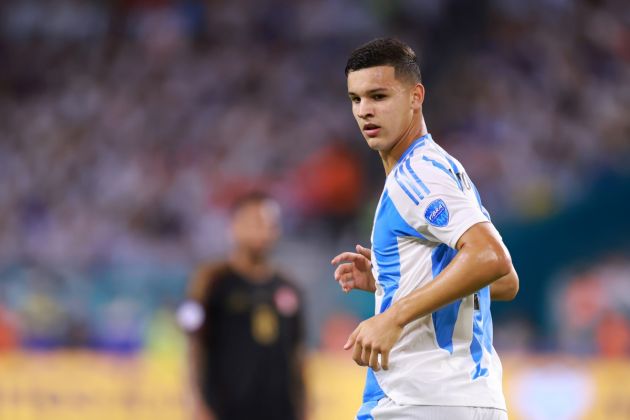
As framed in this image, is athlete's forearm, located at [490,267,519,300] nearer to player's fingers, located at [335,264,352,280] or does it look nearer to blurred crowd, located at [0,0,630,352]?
player's fingers, located at [335,264,352,280]

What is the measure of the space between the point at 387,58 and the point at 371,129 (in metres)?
0.23

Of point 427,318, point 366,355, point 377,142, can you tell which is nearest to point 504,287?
point 427,318

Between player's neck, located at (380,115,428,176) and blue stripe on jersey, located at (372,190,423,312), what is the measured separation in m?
0.19

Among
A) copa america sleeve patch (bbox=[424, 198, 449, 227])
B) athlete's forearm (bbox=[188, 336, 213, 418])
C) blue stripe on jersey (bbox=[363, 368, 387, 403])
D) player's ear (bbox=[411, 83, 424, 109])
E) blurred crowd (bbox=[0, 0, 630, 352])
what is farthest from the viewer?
blurred crowd (bbox=[0, 0, 630, 352])

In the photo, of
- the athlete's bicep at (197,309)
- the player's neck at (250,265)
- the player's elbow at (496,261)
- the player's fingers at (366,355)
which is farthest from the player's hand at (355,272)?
the player's neck at (250,265)

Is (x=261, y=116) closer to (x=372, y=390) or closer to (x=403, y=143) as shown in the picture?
(x=403, y=143)

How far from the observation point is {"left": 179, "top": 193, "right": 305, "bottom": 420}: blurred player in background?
635 cm

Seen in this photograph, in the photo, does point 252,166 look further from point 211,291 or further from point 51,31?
point 211,291

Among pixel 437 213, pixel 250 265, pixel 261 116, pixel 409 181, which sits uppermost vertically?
pixel 261 116

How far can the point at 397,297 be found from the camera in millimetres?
3129

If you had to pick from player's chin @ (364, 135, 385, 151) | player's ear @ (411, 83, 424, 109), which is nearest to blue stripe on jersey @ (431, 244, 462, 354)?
player's chin @ (364, 135, 385, 151)

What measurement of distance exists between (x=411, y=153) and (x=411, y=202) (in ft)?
0.87

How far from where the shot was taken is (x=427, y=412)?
3057mm

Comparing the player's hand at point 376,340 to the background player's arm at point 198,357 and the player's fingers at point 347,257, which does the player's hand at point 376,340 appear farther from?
the background player's arm at point 198,357
